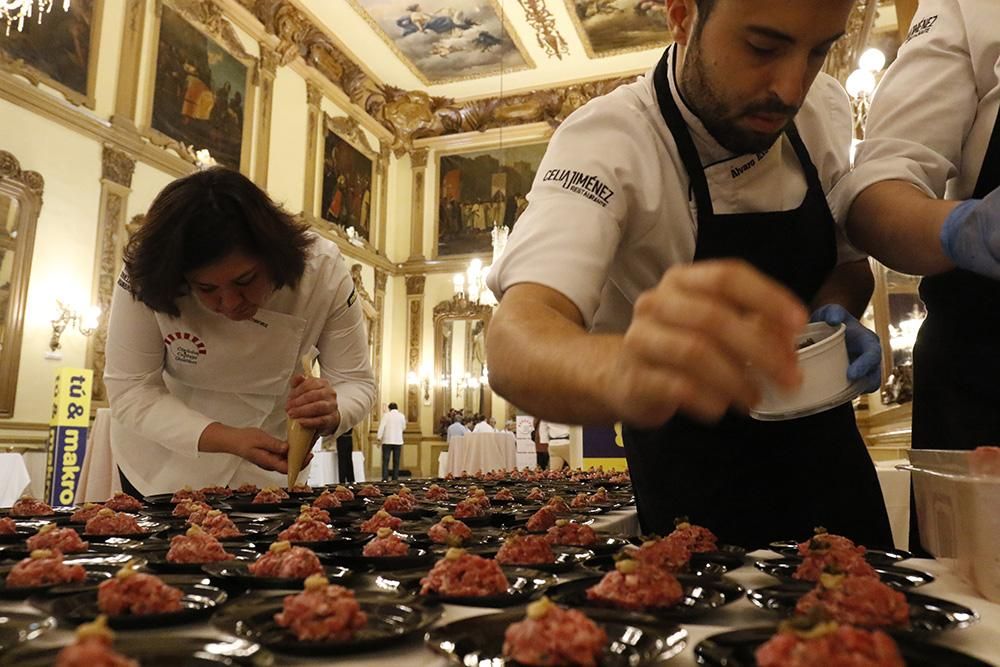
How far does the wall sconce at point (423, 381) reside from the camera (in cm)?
1341

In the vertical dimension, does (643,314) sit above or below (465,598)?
above

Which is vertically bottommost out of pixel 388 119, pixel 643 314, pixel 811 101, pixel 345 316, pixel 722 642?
pixel 722 642

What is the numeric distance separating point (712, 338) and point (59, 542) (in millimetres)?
1132

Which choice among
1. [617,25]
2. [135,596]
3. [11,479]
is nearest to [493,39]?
[617,25]

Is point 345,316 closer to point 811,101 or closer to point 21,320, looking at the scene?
point 811,101

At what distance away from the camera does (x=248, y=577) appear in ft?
3.34

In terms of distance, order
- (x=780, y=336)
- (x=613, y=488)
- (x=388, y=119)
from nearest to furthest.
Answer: (x=780, y=336)
(x=613, y=488)
(x=388, y=119)

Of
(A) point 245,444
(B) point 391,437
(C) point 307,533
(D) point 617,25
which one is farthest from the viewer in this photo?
(B) point 391,437

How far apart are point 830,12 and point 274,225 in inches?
61.7

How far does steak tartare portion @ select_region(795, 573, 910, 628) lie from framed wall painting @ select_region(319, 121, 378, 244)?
11558mm

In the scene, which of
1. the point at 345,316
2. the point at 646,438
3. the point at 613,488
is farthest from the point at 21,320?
the point at 646,438

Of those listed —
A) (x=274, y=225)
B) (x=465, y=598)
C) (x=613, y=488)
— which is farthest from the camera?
(x=613, y=488)

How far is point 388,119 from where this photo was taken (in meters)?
13.4

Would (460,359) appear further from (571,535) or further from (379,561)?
(379,561)
